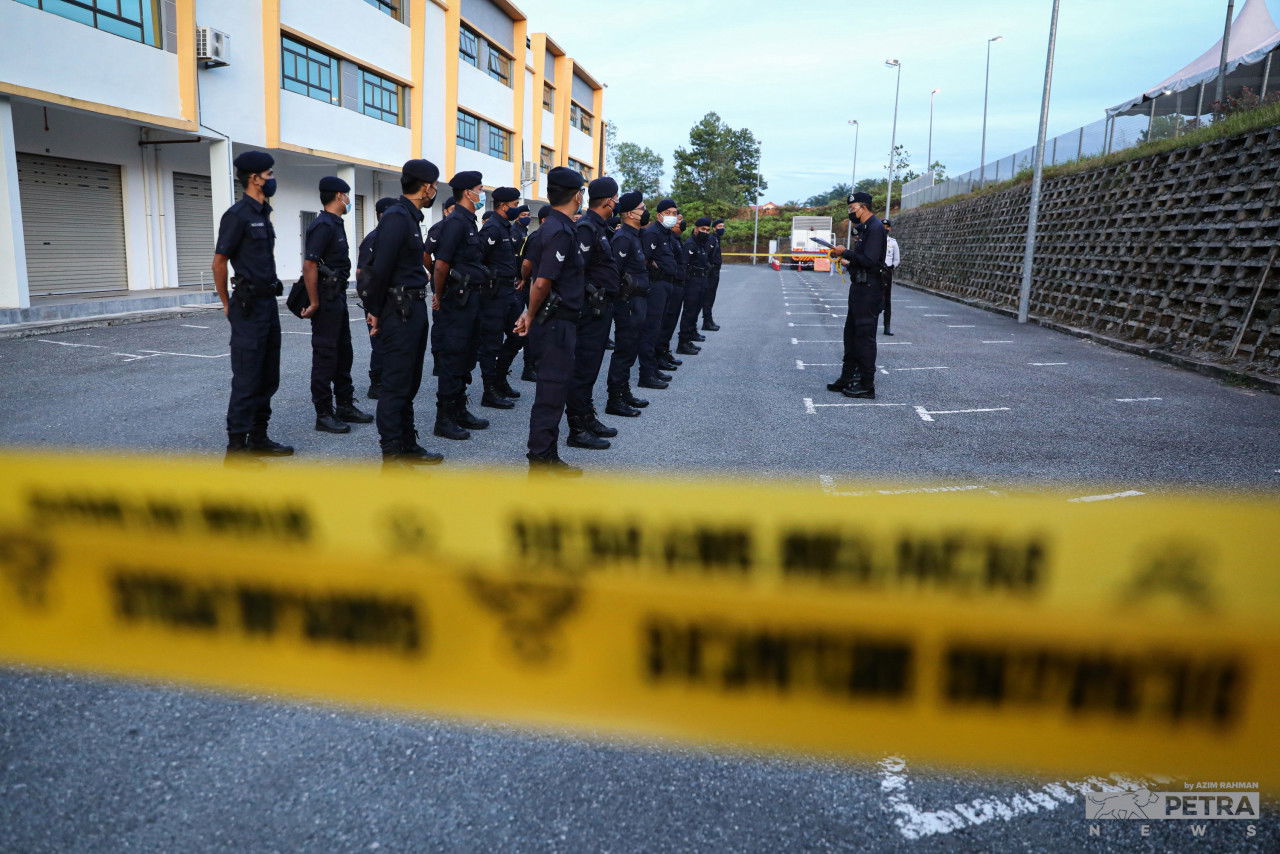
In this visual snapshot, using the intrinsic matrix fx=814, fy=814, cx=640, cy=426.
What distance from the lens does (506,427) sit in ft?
23.7

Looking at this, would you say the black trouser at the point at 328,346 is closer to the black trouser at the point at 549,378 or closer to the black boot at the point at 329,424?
the black boot at the point at 329,424

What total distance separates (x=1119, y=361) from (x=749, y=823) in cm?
1198

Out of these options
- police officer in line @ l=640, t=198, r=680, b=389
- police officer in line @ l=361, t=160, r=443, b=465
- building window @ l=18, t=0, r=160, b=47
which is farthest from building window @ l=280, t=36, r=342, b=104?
police officer in line @ l=361, t=160, r=443, b=465

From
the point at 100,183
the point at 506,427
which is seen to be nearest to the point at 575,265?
the point at 506,427

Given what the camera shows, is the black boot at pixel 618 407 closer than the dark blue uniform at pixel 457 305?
No

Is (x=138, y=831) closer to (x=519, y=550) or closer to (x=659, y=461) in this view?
(x=519, y=550)

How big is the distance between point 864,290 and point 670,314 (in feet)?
10.3

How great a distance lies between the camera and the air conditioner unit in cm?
1677

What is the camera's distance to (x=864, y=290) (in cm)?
847

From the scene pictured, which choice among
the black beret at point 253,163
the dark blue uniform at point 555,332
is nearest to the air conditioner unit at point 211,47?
the black beret at point 253,163

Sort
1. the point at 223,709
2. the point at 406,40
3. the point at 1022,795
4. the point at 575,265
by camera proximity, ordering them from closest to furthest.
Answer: the point at 1022,795, the point at 223,709, the point at 575,265, the point at 406,40

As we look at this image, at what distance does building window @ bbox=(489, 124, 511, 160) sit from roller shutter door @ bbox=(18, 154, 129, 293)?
19556 millimetres

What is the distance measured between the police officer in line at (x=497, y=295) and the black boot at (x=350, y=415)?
1324 millimetres

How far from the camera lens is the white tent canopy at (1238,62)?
17.9 meters
